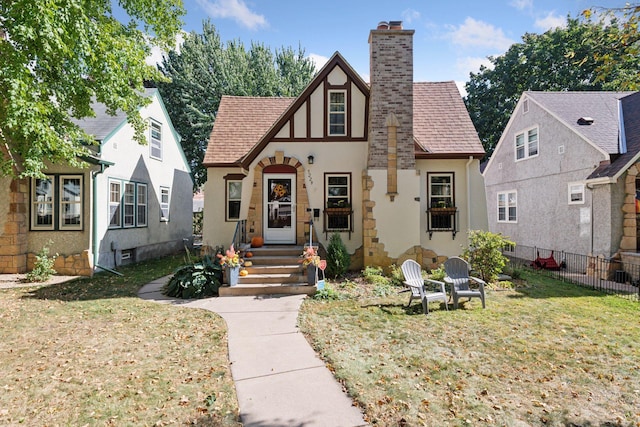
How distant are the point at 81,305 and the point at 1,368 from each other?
3351 millimetres

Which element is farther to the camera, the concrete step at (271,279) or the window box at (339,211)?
the window box at (339,211)

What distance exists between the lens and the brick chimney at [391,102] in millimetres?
10797

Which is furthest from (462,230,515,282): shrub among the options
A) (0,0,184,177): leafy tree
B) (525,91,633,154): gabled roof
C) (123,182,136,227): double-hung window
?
(123,182,136,227): double-hung window

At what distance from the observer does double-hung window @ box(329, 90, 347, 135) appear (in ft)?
38.5

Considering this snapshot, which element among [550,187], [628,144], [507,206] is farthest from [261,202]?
[507,206]

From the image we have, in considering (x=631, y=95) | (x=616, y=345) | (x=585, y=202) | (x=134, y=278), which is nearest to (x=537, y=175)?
(x=585, y=202)

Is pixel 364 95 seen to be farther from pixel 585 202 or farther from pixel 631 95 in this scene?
pixel 631 95

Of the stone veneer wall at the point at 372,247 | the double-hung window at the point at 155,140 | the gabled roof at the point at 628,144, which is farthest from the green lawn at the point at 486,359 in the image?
the double-hung window at the point at 155,140

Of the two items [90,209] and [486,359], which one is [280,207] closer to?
[90,209]

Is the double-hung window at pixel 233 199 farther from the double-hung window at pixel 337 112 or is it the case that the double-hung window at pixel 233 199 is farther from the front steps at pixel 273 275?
the double-hung window at pixel 337 112

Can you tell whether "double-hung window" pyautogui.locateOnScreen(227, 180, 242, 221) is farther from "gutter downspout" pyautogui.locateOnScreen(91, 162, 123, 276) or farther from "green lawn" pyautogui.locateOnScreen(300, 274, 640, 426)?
"green lawn" pyautogui.locateOnScreen(300, 274, 640, 426)

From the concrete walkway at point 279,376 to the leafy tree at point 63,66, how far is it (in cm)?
663

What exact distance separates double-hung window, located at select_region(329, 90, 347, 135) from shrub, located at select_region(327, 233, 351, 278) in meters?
3.99

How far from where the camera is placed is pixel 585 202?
40.9 ft
